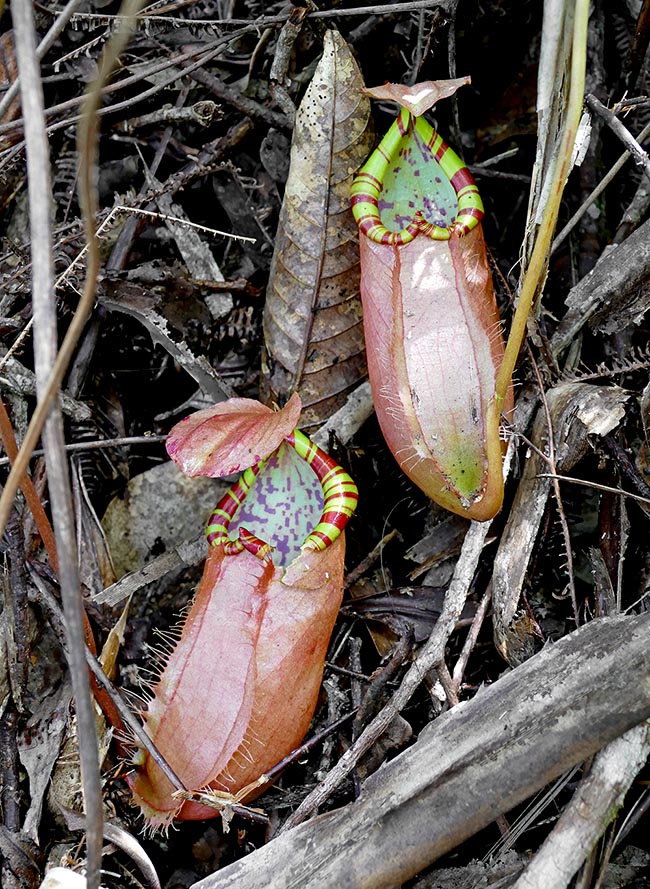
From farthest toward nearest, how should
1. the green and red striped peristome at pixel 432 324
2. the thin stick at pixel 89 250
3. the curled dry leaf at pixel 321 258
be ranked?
the curled dry leaf at pixel 321 258 → the green and red striped peristome at pixel 432 324 → the thin stick at pixel 89 250

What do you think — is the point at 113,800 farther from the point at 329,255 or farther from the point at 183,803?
the point at 329,255

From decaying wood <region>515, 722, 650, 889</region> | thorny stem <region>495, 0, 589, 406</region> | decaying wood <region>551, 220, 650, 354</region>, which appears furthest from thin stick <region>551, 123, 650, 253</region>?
decaying wood <region>515, 722, 650, 889</region>

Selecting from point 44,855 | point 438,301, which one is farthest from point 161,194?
point 44,855

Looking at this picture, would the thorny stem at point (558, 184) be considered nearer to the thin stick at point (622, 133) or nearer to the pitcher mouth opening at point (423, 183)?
the thin stick at point (622, 133)

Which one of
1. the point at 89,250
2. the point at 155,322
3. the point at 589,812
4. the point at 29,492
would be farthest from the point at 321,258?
the point at 589,812

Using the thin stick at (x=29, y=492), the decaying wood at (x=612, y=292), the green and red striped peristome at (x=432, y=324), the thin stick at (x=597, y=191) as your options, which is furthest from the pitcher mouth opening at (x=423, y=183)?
the thin stick at (x=29, y=492)

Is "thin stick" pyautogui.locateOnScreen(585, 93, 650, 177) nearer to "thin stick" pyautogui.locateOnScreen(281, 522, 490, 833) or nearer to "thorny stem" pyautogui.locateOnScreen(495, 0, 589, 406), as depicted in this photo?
"thorny stem" pyautogui.locateOnScreen(495, 0, 589, 406)

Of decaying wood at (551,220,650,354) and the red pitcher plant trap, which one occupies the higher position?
decaying wood at (551,220,650,354)
